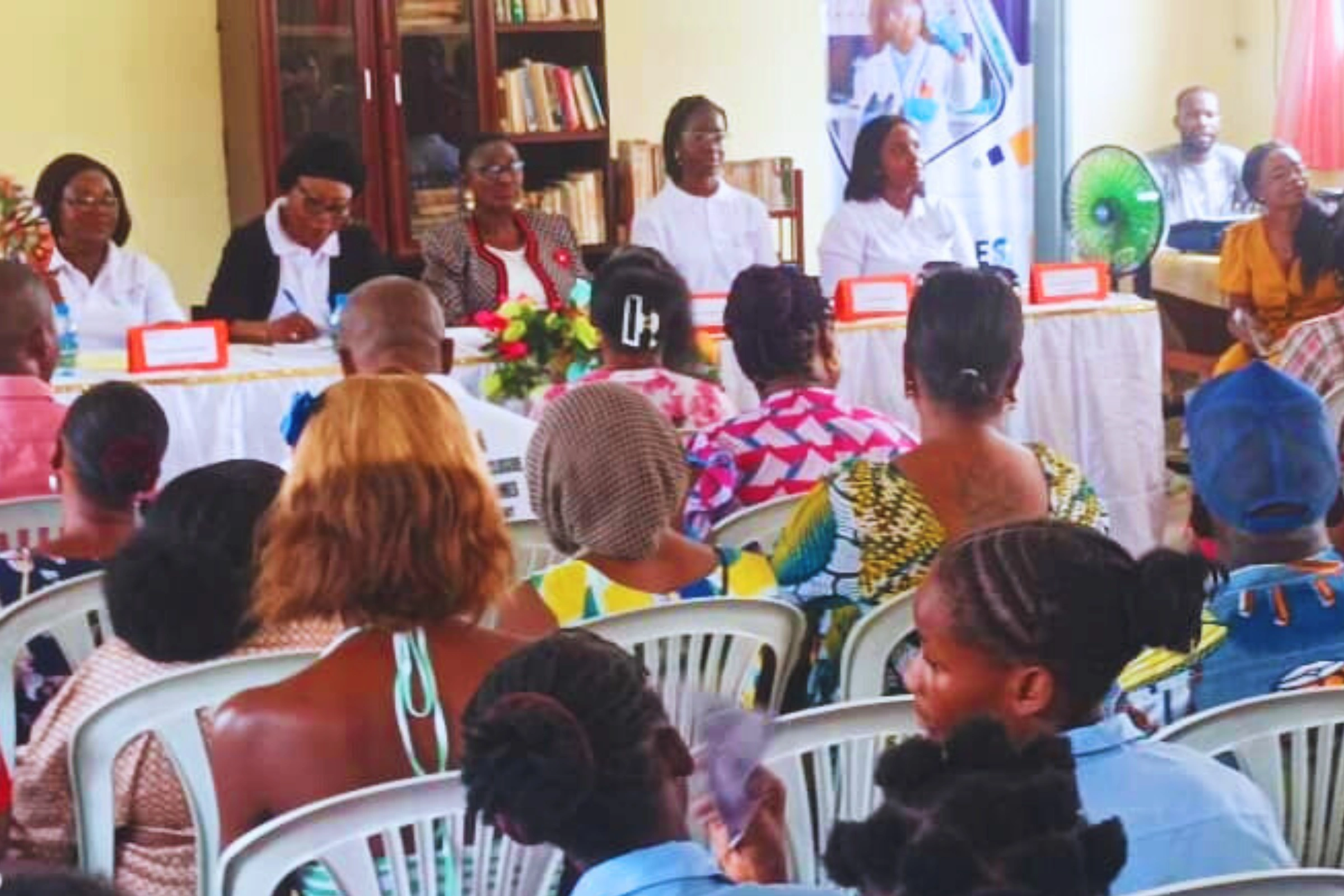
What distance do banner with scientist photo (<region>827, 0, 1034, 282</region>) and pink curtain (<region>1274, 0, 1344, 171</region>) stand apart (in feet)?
3.92

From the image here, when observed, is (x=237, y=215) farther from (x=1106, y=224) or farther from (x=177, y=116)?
(x=1106, y=224)

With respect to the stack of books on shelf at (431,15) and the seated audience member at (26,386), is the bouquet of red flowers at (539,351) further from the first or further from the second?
the stack of books on shelf at (431,15)

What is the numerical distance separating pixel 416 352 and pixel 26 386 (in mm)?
700

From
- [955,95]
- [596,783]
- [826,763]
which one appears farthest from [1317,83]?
[596,783]

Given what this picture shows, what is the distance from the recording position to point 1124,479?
222 inches

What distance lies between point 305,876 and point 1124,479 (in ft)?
13.1

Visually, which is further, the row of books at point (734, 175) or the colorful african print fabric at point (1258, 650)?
the row of books at point (734, 175)

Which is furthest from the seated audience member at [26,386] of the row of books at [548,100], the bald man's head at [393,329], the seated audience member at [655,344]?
the row of books at [548,100]

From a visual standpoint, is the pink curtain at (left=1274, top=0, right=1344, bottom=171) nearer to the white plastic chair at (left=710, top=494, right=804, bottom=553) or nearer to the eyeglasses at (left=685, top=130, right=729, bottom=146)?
the eyeglasses at (left=685, top=130, right=729, bottom=146)

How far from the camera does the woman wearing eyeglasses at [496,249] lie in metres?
5.57

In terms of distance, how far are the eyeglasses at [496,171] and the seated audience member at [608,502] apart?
298 centimetres

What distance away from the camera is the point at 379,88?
6.77 meters

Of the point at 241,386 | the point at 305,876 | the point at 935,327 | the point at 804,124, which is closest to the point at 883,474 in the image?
the point at 935,327

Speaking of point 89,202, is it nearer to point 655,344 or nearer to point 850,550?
point 655,344
